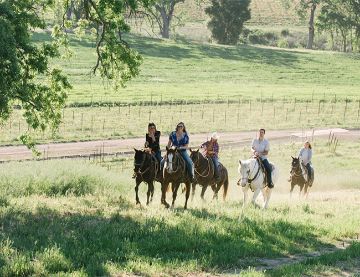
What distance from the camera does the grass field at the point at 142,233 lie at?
502 inches

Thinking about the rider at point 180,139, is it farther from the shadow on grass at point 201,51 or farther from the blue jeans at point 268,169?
the shadow on grass at point 201,51

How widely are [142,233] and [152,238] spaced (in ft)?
1.59

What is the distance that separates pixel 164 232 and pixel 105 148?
3020 centimetres

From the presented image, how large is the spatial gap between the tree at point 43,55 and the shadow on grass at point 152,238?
4.11 meters

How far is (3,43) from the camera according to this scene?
1741 centimetres

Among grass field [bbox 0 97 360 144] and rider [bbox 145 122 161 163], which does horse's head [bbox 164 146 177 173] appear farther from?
grass field [bbox 0 97 360 144]

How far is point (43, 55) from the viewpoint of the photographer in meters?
21.6

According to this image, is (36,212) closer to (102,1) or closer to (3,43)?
(3,43)

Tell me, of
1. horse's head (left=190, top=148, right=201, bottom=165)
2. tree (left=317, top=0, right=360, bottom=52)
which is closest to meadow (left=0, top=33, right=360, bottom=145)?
tree (left=317, top=0, right=360, bottom=52)

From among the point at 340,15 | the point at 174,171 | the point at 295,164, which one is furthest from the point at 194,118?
the point at 340,15

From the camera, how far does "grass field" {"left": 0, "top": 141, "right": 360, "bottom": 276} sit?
1275cm

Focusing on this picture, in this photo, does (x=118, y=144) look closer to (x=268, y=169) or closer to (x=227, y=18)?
(x=268, y=169)

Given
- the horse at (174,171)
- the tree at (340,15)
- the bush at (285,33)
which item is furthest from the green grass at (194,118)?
the bush at (285,33)

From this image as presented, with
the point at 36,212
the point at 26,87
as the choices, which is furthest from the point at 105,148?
the point at 36,212
